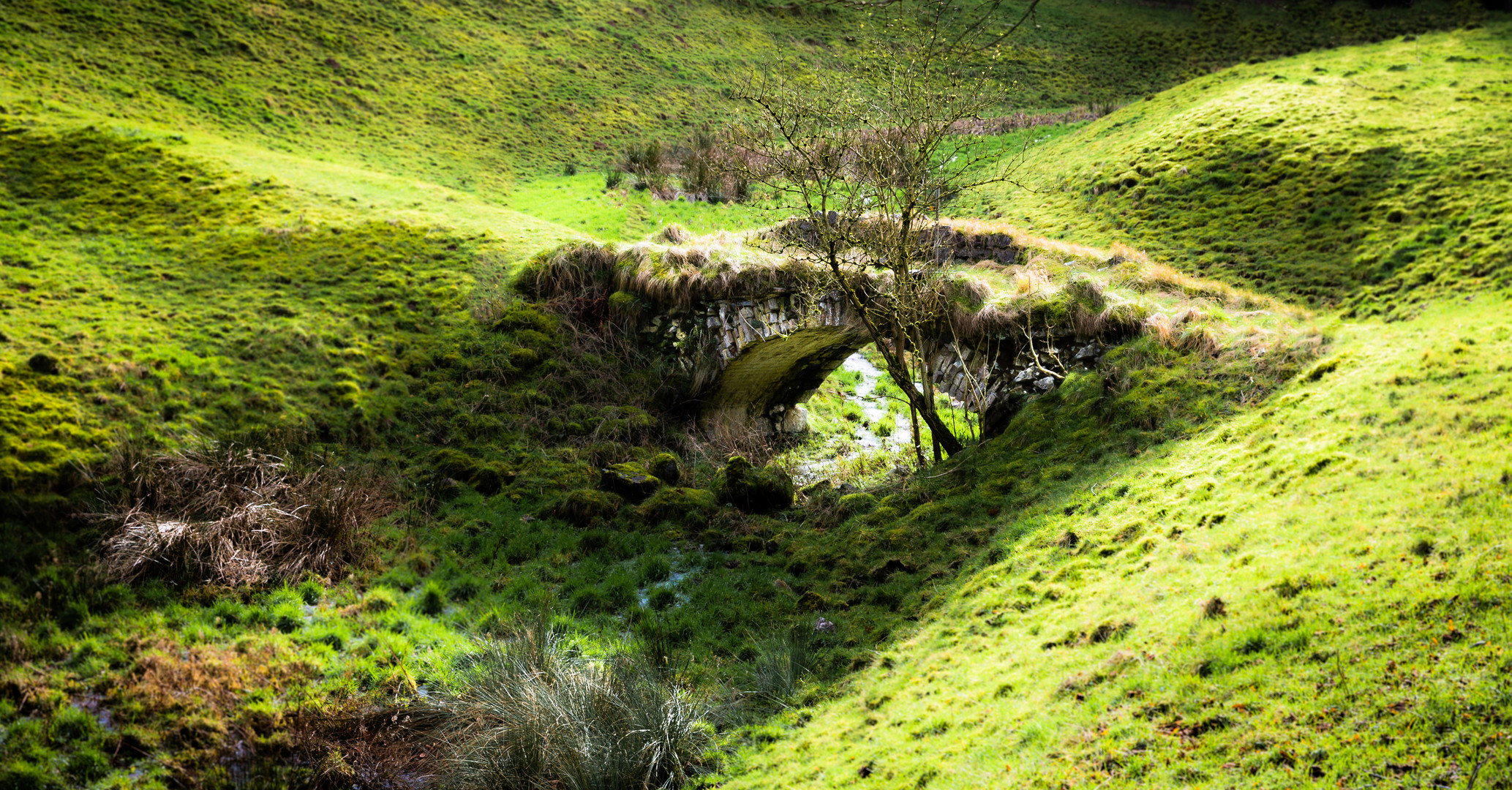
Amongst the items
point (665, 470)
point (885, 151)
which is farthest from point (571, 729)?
point (885, 151)

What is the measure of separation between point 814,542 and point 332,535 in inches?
271

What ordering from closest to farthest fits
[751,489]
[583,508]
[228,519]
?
[228,519], [583,508], [751,489]

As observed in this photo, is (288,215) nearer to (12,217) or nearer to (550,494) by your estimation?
(12,217)

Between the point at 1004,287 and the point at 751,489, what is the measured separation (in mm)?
6134

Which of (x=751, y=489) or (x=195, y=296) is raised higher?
(x=195, y=296)

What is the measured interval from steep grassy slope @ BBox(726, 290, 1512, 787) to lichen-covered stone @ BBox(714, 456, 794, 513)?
4.67m

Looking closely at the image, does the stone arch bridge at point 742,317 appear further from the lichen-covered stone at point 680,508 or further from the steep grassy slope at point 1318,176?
the steep grassy slope at point 1318,176

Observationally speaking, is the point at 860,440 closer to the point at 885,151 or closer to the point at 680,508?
the point at 680,508

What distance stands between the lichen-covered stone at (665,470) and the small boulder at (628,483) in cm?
45

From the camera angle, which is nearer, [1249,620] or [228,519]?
[1249,620]

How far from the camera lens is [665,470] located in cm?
1448

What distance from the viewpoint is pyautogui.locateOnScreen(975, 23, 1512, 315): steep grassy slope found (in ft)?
52.9

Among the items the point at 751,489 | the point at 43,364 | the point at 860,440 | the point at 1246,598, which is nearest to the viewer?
the point at 1246,598

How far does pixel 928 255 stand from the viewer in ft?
51.9
